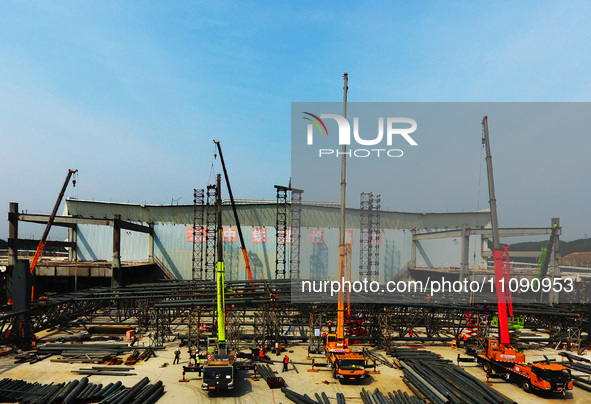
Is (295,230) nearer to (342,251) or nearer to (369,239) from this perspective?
(369,239)

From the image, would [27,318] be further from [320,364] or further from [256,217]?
[256,217]

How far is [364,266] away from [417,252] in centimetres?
1227

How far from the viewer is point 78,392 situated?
860 inches

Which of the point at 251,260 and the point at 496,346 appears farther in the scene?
the point at 251,260

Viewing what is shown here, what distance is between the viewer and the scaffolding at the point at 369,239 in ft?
232

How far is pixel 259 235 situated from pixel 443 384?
44.5 meters

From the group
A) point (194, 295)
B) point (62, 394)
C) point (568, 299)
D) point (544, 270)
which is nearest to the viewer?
point (62, 394)

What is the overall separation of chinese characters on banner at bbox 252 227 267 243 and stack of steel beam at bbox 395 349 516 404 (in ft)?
124

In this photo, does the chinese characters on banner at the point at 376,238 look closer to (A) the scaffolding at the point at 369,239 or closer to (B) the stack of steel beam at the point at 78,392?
(A) the scaffolding at the point at 369,239

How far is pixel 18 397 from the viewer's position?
70.5ft

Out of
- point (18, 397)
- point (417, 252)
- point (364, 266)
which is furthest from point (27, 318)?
point (417, 252)

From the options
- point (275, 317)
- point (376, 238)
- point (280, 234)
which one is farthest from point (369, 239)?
point (275, 317)

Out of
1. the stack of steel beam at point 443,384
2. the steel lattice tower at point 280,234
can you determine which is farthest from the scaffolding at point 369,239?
the stack of steel beam at point 443,384

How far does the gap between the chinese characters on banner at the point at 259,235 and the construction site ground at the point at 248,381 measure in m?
34.5
